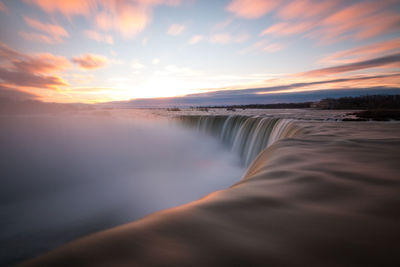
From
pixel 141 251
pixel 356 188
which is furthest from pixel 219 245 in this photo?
pixel 356 188

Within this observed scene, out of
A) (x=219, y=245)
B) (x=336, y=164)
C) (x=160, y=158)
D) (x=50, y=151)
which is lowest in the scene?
(x=160, y=158)

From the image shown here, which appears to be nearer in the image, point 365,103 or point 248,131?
point 248,131

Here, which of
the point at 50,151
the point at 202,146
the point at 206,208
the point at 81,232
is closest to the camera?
the point at 206,208

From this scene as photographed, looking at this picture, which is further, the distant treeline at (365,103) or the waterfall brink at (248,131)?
the distant treeline at (365,103)

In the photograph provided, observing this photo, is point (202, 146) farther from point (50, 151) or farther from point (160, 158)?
point (50, 151)

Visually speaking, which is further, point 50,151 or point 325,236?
point 50,151

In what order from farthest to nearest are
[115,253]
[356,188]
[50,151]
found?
[50,151], [356,188], [115,253]

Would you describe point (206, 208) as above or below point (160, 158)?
above

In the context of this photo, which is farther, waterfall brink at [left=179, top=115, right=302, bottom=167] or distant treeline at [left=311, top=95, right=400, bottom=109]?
distant treeline at [left=311, top=95, right=400, bottom=109]
